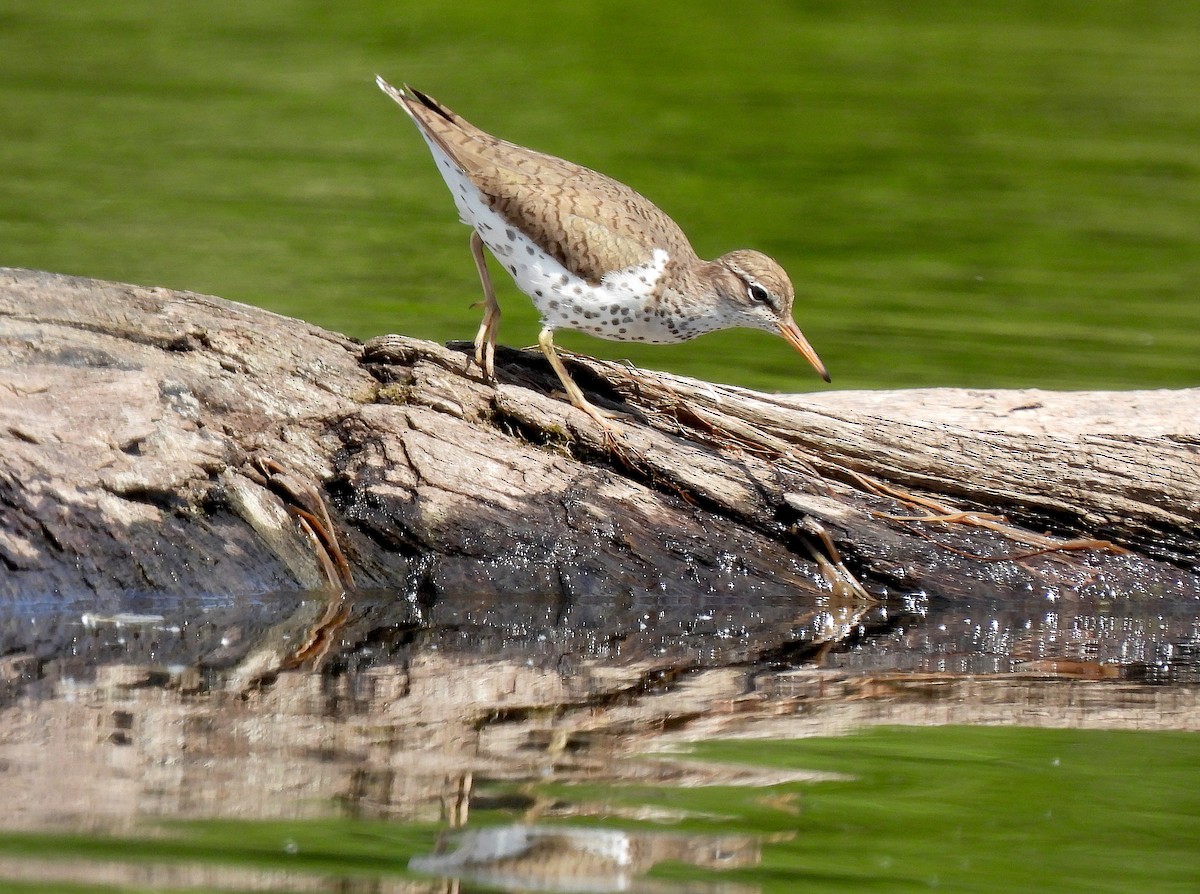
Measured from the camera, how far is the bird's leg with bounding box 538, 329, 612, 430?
653cm

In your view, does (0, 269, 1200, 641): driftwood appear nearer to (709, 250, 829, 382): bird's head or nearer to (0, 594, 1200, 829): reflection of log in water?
(0, 594, 1200, 829): reflection of log in water

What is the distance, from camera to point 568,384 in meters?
6.76

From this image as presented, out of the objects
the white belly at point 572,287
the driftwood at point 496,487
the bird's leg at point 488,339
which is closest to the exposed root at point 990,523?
the driftwood at point 496,487

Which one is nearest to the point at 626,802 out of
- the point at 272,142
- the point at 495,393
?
the point at 495,393

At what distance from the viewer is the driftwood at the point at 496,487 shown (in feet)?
19.7

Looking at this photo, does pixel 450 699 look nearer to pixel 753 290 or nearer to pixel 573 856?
pixel 573 856

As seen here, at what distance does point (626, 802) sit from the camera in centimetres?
410

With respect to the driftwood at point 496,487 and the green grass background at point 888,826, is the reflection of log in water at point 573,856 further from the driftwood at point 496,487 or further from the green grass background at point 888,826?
the driftwood at point 496,487

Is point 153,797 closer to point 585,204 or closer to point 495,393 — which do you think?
point 495,393

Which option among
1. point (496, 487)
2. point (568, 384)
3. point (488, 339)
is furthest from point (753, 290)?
point (496, 487)

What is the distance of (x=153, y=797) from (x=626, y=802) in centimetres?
116

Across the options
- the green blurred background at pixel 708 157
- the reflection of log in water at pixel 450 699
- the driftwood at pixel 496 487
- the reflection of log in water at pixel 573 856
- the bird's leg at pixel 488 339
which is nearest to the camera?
the reflection of log in water at pixel 573 856

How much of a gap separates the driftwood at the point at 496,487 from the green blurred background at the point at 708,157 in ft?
10.1

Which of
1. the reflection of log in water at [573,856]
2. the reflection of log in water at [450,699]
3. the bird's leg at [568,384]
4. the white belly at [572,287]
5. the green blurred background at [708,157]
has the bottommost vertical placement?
the reflection of log in water at [573,856]
